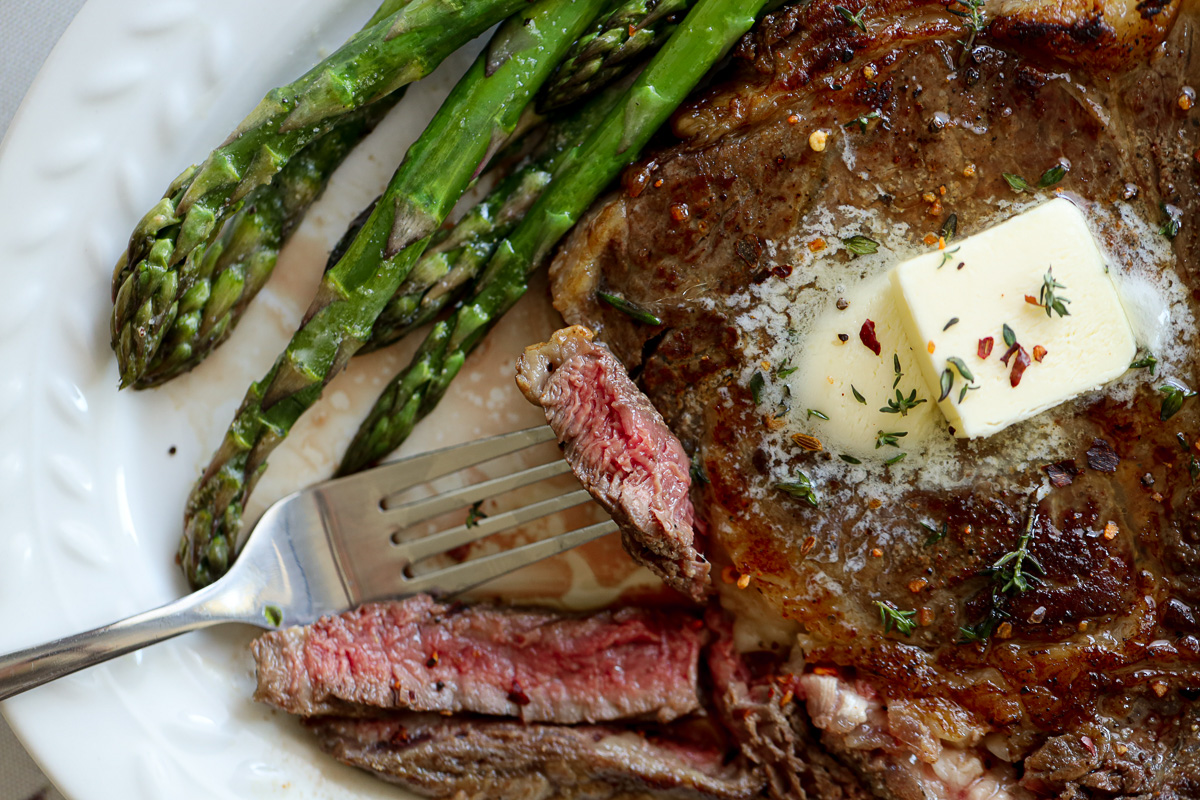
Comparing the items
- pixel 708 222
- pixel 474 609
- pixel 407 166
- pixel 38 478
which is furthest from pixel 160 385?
pixel 708 222

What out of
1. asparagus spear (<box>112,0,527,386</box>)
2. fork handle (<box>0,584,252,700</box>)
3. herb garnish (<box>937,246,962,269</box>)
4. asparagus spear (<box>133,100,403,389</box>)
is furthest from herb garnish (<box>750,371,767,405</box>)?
fork handle (<box>0,584,252,700</box>)

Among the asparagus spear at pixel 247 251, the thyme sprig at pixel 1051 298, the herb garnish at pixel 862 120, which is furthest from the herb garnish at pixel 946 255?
the asparagus spear at pixel 247 251

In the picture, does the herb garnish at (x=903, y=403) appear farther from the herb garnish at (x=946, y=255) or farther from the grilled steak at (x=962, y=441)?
the herb garnish at (x=946, y=255)

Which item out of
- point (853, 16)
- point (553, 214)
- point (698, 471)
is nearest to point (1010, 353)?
point (698, 471)

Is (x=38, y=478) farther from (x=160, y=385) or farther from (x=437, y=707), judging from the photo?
(x=437, y=707)

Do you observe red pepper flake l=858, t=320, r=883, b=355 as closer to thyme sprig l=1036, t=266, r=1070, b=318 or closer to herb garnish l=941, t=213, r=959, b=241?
herb garnish l=941, t=213, r=959, b=241

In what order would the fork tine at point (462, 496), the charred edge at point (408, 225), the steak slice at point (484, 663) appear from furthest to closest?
the fork tine at point (462, 496) → the steak slice at point (484, 663) → the charred edge at point (408, 225)
